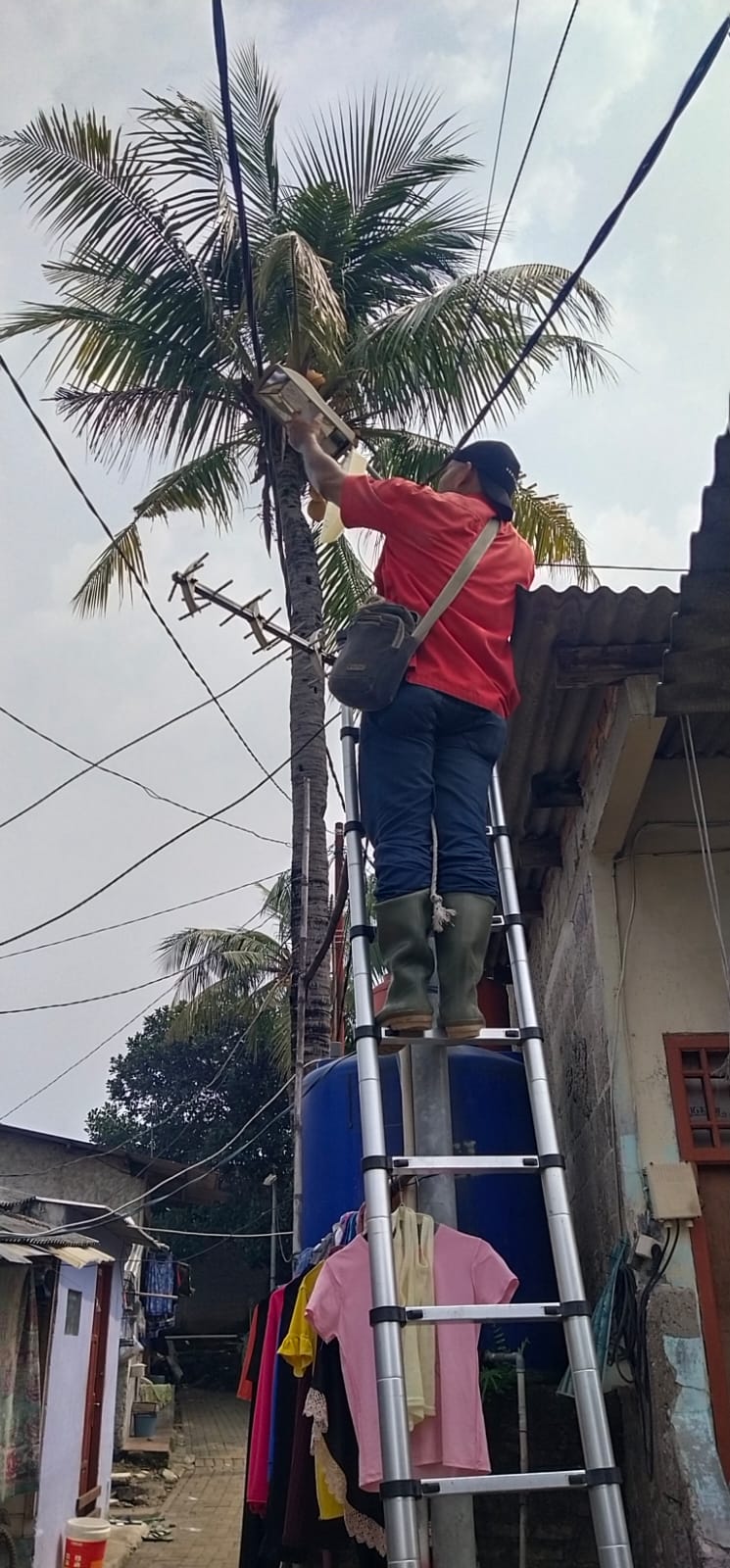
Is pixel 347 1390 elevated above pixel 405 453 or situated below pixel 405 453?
below

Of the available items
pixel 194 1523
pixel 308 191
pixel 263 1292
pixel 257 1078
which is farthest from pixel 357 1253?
pixel 263 1292

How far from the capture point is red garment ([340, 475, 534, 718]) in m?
3.74

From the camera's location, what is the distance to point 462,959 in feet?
10.9

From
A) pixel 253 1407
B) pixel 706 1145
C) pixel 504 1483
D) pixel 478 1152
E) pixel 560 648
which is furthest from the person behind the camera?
pixel 478 1152

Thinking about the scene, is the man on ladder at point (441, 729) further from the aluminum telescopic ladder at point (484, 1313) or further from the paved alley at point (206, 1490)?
the paved alley at point (206, 1490)

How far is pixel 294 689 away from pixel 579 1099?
14.9ft

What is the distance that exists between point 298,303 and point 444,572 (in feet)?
17.2

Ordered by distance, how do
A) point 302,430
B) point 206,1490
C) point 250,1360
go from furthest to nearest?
point 206,1490, point 250,1360, point 302,430

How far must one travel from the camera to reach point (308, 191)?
938cm

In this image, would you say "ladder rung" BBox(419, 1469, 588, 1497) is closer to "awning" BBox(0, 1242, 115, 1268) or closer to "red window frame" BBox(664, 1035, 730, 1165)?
"red window frame" BBox(664, 1035, 730, 1165)

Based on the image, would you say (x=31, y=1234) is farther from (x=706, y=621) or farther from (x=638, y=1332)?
(x=706, y=621)

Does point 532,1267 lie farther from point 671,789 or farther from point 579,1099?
point 671,789

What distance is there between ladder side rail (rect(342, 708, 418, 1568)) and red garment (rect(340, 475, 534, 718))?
69 cm

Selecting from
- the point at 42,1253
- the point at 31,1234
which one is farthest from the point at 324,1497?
the point at 31,1234
